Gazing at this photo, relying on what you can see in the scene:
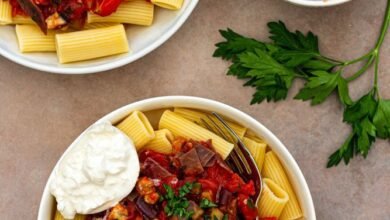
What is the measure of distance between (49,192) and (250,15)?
124 centimetres

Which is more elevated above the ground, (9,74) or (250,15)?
(250,15)

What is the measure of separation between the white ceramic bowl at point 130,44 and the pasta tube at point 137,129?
0.24 meters

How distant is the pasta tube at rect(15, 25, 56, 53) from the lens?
9.68 ft

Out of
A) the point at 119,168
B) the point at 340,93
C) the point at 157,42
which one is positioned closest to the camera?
the point at 119,168

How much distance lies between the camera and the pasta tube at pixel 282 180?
2.95 meters

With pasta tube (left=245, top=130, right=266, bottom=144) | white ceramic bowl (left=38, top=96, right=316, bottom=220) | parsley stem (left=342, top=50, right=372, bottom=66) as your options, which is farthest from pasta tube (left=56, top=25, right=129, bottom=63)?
parsley stem (left=342, top=50, right=372, bottom=66)

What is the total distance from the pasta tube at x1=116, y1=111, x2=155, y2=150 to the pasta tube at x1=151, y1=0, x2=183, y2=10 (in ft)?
1.58

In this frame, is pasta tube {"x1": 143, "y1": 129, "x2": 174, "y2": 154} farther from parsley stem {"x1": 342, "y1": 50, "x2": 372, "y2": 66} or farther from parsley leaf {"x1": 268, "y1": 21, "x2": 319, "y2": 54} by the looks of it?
parsley stem {"x1": 342, "y1": 50, "x2": 372, "y2": 66}

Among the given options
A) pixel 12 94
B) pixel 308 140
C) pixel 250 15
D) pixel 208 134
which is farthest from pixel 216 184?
pixel 12 94

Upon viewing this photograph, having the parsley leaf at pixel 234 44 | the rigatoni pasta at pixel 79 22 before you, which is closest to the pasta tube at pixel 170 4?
the rigatoni pasta at pixel 79 22

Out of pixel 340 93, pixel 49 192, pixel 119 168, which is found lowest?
pixel 49 192

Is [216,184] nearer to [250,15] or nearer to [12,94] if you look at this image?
[250,15]

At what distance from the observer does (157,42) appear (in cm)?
291

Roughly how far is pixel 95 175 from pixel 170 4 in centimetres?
82
